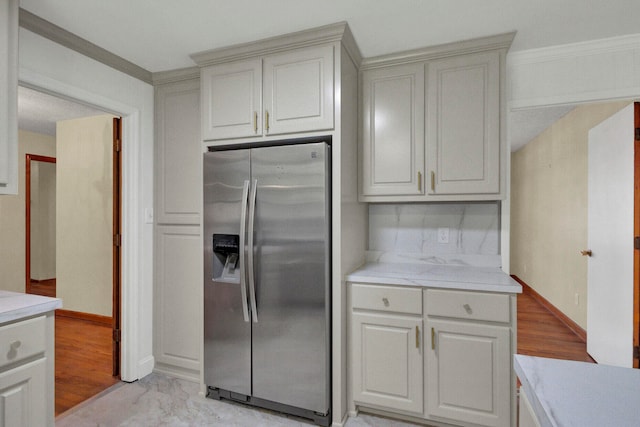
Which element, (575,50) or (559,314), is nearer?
(575,50)

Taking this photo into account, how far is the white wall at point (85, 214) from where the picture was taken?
3.82 meters

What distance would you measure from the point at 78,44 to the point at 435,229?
2.69 meters

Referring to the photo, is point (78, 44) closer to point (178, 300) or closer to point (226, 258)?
point (226, 258)

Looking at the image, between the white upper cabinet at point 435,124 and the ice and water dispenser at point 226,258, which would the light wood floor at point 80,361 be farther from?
the white upper cabinet at point 435,124

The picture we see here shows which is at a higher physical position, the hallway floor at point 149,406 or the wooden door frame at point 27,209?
the wooden door frame at point 27,209

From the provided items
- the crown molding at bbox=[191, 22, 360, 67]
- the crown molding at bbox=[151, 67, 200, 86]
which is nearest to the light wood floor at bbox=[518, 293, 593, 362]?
the crown molding at bbox=[191, 22, 360, 67]

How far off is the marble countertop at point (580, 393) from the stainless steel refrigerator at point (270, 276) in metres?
1.32

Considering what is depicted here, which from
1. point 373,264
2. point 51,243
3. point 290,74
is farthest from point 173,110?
point 51,243

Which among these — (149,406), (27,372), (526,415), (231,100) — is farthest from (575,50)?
(149,406)

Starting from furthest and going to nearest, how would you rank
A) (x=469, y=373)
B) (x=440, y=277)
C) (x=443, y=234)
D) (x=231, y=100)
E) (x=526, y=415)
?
(x=443, y=234) → (x=231, y=100) → (x=440, y=277) → (x=469, y=373) → (x=526, y=415)

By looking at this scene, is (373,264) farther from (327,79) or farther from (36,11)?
(36,11)

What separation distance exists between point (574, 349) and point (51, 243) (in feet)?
25.4

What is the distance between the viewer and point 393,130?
231 centimetres

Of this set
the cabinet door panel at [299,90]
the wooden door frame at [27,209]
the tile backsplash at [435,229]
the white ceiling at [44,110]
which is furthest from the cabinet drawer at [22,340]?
the wooden door frame at [27,209]
